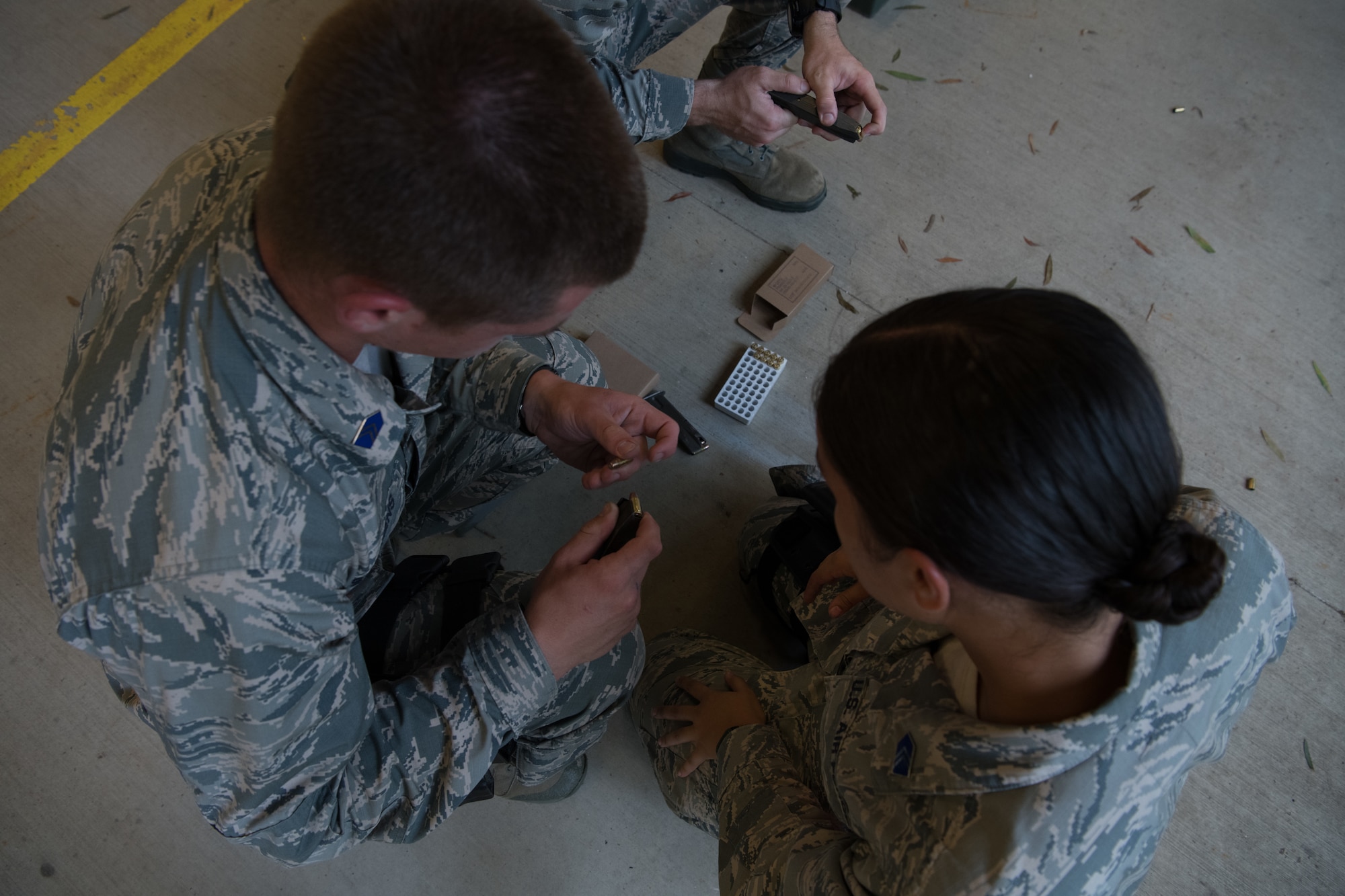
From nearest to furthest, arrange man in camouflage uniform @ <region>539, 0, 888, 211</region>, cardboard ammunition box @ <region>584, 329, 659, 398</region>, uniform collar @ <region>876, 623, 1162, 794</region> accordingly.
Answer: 1. uniform collar @ <region>876, 623, 1162, 794</region>
2. man in camouflage uniform @ <region>539, 0, 888, 211</region>
3. cardboard ammunition box @ <region>584, 329, 659, 398</region>

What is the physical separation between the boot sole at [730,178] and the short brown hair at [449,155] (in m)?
1.28

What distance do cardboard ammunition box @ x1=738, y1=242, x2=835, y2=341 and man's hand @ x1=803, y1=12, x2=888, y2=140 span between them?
1.16 ft

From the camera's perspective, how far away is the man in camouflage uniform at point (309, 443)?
29.4 inches

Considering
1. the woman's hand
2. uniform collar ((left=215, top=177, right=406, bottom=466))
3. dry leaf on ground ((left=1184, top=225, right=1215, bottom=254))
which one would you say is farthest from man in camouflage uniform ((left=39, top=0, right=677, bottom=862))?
dry leaf on ground ((left=1184, top=225, right=1215, bottom=254))

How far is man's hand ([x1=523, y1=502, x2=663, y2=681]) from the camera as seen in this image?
45.3 inches

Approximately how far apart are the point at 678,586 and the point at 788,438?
44 centimetres

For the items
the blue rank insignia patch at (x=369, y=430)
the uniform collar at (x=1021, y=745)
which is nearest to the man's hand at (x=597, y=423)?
the blue rank insignia patch at (x=369, y=430)

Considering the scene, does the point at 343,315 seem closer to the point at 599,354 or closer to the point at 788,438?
the point at 599,354

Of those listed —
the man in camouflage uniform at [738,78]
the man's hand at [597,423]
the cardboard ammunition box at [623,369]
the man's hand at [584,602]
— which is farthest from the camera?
the cardboard ammunition box at [623,369]

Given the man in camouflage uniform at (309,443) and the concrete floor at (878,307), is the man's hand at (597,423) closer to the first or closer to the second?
the man in camouflage uniform at (309,443)

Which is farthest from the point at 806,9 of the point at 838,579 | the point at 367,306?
the point at 367,306

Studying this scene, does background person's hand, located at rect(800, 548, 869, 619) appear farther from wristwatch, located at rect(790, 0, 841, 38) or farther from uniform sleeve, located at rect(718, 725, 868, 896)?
wristwatch, located at rect(790, 0, 841, 38)

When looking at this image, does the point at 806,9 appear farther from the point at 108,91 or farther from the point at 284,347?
the point at 108,91

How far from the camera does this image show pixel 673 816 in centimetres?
160
